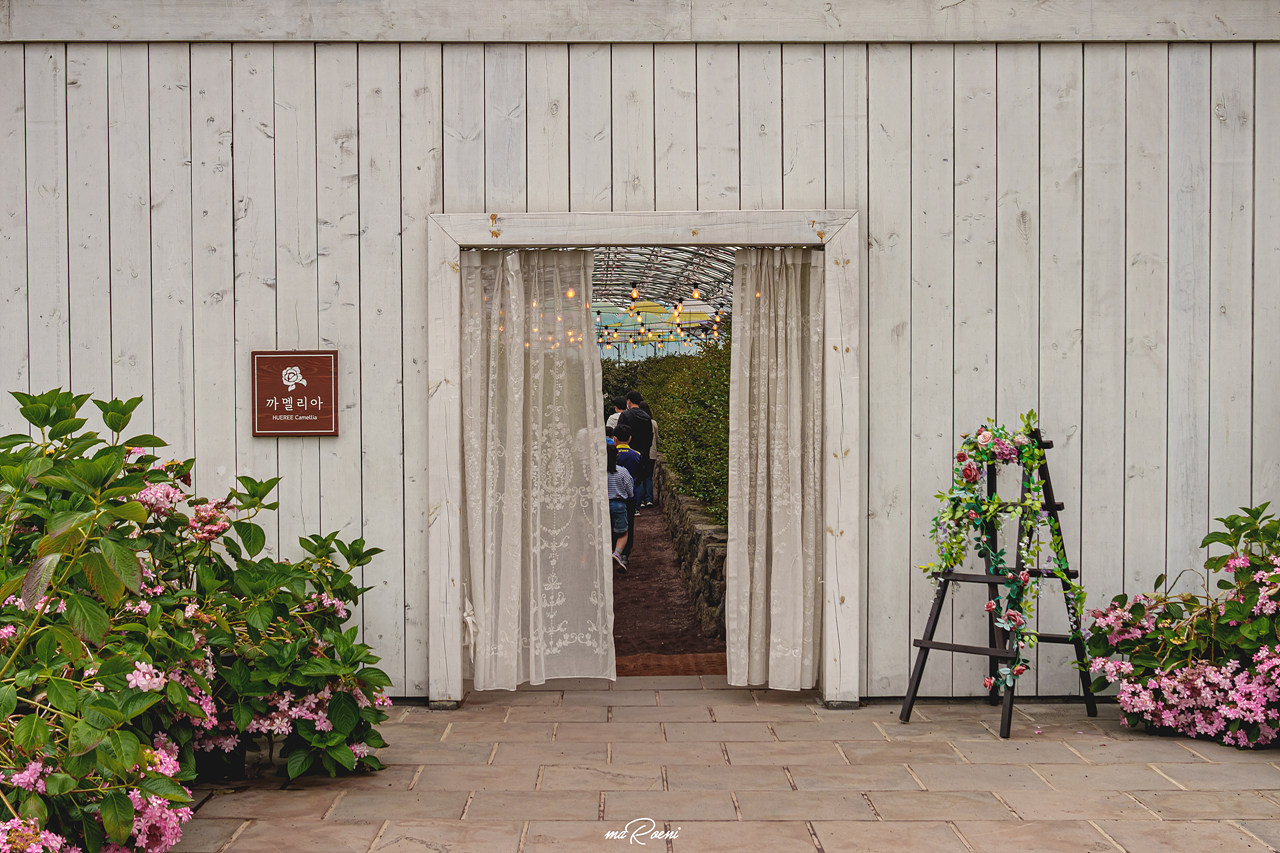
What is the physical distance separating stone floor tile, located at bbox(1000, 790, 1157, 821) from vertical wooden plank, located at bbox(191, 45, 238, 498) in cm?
357

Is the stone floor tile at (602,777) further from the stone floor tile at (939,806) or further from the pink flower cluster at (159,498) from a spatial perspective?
the pink flower cluster at (159,498)

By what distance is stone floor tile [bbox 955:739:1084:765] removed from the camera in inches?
147

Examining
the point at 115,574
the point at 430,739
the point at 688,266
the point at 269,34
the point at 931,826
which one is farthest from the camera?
the point at 688,266

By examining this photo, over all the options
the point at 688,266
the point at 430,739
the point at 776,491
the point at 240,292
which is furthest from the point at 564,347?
the point at 688,266

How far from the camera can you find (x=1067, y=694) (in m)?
4.57

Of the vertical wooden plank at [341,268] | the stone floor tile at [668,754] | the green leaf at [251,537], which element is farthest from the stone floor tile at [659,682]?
the green leaf at [251,537]

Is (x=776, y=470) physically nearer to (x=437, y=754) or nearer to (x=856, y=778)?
(x=856, y=778)

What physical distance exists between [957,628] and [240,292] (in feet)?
12.2

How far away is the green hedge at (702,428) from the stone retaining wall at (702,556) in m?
0.16

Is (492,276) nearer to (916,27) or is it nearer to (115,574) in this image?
(916,27)

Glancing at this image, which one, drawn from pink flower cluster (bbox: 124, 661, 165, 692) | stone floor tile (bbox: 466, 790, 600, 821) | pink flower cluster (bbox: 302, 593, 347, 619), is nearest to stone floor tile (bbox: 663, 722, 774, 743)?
stone floor tile (bbox: 466, 790, 600, 821)

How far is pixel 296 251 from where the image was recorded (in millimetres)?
4516

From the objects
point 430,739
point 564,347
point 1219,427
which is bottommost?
point 430,739

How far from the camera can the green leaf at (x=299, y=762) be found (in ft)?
11.1
